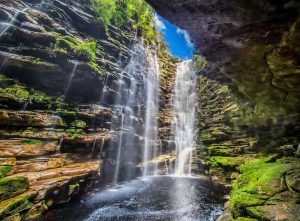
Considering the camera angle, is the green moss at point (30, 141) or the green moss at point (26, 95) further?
the green moss at point (26, 95)

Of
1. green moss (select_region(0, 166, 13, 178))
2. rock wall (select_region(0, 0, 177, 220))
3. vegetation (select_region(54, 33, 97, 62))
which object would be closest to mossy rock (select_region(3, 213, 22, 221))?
rock wall (select_region(0, 0, 177, 220))

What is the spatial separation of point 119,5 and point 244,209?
2624 cm

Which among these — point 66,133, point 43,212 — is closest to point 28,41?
point 66,133

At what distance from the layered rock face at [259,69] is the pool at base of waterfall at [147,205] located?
406 cm

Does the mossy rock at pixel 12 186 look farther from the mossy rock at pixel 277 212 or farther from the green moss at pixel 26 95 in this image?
the mossy rock at pixel 277 212

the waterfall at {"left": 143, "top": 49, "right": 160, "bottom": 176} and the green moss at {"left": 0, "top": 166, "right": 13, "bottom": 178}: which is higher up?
the waterfall at {"left": 143, "top": 49, "right": 160, "bottom": 176}

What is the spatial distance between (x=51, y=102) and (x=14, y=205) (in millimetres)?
9211

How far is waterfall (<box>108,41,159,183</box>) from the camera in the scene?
2208 centimetres

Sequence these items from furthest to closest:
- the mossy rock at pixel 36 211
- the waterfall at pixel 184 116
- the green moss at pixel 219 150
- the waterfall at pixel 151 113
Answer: the waterfall at pixel 184 116, the waterfall at pixel 151 113, the green moss at pixel 219 150, the mossy rock at pixel 36 211

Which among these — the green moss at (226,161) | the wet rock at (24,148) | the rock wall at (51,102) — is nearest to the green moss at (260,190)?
the rock wall at (51,102)

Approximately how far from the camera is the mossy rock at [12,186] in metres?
9.59

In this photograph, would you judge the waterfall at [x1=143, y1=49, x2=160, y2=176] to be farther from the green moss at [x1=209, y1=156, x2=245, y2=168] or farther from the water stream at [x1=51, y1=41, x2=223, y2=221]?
the green moss at [x1=209, y1=156, x2=245, y2=168]

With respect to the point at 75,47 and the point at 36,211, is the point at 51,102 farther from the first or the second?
the point at 36,211

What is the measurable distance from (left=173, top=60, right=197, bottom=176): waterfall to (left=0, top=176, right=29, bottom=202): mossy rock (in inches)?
711
